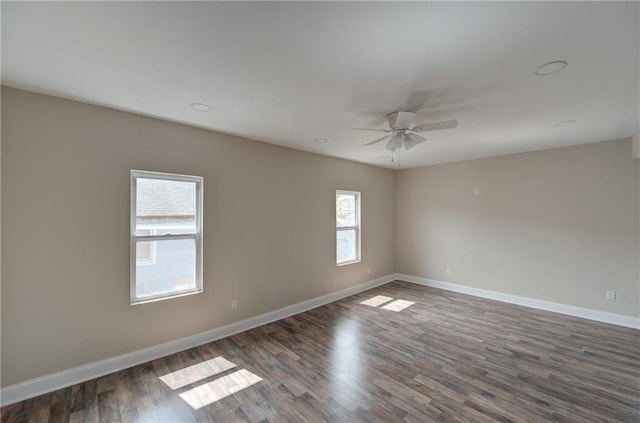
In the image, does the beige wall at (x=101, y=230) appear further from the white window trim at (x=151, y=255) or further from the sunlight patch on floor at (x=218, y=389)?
the sunlight patch on floor at (x=218, y=389)

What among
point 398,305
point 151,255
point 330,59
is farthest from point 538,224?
point 151,255

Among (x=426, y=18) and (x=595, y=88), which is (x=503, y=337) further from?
(x=426, y=18)

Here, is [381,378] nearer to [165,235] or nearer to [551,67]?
[165,235]

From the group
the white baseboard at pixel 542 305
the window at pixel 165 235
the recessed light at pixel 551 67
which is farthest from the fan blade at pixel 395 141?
the white baseboard at pixel 542 305

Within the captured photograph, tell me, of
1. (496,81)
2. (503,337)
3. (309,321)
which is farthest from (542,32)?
(309,321)

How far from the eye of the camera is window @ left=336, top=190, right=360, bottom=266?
5.14 m

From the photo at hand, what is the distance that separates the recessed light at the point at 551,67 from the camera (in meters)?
1.86

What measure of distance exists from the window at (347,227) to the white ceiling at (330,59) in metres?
2.38

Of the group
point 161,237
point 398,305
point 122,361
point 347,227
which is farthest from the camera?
point 347,227

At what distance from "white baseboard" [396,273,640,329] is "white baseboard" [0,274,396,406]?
3123mm

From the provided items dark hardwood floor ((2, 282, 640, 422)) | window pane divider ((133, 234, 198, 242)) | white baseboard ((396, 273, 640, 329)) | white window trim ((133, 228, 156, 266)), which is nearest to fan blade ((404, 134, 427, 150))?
dark hardwood floor ((2, 282, 640, 422))

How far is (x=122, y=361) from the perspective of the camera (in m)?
2.65

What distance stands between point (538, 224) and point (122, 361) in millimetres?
6004

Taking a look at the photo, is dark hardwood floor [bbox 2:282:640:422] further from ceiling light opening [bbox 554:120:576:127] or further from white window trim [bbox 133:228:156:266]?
ceiling light opening [bbox 554:120:576:127]
